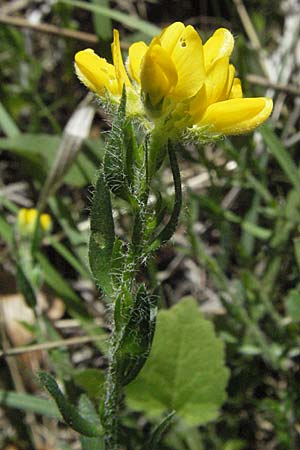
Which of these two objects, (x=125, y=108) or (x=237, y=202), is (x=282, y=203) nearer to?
(x=237, y=202)

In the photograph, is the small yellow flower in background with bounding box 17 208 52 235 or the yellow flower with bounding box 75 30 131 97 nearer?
the yellow flower with bounding box 75 30 131 97

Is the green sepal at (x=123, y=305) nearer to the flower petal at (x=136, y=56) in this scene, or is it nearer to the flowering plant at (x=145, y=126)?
the flowering plant at (x=145, y=126)

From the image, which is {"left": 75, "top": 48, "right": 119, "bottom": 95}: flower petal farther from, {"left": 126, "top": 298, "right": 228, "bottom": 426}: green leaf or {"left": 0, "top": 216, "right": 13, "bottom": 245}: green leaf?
{"left": 0, "top": 216, "right": 13, "bottom": 245}: green leaf

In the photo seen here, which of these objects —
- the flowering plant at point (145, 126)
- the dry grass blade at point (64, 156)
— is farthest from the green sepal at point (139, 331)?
the dry grass blade at point (64, 156)

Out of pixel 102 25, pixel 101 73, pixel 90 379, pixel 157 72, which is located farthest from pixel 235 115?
pixel 102 25

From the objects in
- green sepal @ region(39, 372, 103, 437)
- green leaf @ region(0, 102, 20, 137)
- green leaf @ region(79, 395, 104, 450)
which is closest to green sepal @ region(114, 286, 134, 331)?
green sepal @ region(39, 372, 103, 437)
